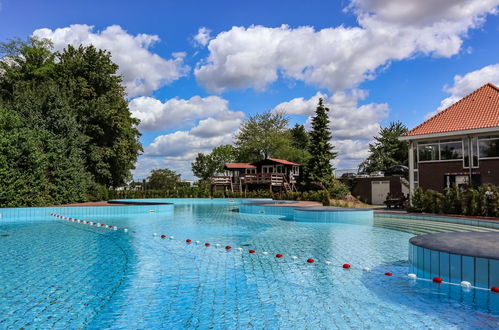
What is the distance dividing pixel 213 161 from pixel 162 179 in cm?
1840

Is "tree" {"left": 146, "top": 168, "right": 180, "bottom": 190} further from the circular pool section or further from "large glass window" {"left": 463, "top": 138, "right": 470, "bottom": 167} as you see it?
the circular pool section

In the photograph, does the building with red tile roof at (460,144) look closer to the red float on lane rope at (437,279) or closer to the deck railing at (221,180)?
the red float on lane rope at (437,279)

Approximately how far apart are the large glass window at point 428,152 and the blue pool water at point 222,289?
40.4ft

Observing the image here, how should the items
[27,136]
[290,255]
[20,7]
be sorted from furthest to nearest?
[27,136], [20,7], [290,255]

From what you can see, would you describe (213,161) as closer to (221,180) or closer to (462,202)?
(221,180)

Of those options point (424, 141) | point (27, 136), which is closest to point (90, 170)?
point (27, 136)

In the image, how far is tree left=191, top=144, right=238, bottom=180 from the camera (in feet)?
194

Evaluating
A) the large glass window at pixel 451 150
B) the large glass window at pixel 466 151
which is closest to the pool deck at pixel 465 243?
the large glass window at pixel 466 151

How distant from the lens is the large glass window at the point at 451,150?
19.5 meters

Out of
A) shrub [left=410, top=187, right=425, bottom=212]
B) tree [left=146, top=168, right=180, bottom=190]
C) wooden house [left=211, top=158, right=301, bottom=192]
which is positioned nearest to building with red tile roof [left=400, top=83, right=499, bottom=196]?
shrub [left=410, top=187, right=425, bottom=212]

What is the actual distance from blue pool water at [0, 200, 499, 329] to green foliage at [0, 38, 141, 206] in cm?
1051

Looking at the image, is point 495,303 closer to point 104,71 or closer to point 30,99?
point 30,99

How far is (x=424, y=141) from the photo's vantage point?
20.8 m

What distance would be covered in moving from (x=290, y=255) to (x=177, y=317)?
4099 millimetres
